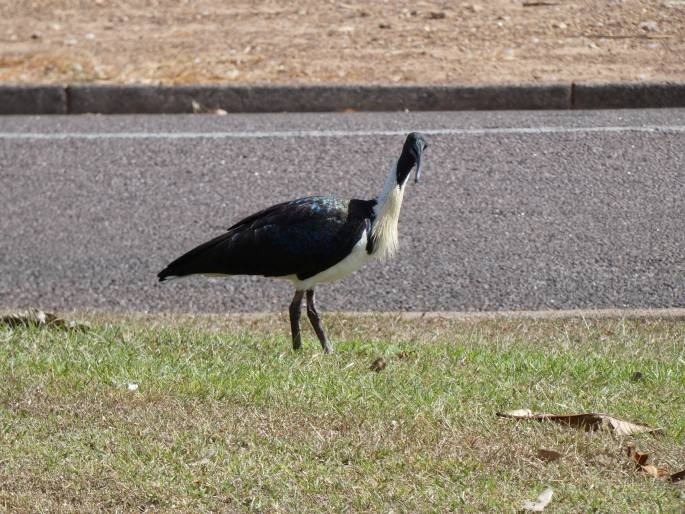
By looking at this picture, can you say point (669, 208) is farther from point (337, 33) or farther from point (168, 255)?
point (337, 33)

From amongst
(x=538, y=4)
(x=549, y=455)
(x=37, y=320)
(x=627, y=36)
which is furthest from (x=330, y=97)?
(x=549, y=455)

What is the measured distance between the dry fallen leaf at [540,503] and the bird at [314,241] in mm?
1846

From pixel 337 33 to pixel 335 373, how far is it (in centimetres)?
685

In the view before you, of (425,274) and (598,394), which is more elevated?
(598,394)

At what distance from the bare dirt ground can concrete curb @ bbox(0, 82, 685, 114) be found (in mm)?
353

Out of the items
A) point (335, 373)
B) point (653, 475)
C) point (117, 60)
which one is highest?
point (653, 475)

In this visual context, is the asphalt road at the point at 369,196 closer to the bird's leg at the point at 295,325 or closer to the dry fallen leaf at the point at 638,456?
the bird's leg at the point at 295,325

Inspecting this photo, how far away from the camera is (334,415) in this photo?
4.57m

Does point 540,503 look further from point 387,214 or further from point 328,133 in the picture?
point 328,133

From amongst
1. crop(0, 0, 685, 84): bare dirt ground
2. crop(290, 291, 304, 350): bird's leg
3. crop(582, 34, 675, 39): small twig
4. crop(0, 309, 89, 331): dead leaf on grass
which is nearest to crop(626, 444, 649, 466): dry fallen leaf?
crop(290, 291, 304, 350): bird's leg

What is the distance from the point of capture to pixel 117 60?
1109 centimetres

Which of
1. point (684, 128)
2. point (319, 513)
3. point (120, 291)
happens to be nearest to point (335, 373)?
point (319, 513)

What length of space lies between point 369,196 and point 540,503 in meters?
4.07

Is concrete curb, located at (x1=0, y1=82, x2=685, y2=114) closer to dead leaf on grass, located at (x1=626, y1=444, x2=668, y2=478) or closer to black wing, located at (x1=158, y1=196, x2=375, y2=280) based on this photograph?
black wing, located at (x1=158, y1=196, x2=375, y2=280)
